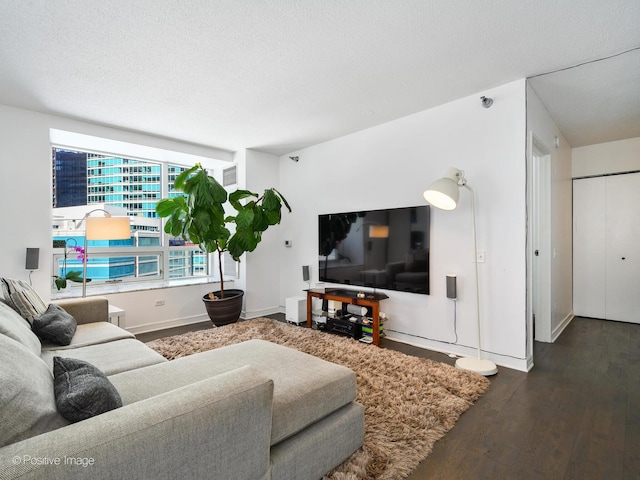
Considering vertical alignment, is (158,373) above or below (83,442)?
below

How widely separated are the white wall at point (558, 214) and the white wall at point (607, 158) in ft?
0.86

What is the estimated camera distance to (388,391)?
94.2 inches

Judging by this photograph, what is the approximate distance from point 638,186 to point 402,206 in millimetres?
3320

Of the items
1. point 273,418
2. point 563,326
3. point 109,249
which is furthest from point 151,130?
point 563,326

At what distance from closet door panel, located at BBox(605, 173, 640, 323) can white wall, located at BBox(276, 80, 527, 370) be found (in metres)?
2.77

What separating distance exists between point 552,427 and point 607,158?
4.26 meters

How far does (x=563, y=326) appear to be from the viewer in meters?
4.20

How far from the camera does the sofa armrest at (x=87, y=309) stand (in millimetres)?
2881

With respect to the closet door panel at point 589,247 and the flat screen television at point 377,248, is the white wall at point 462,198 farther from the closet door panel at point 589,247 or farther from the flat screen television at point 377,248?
the closet door panel at point 589,247

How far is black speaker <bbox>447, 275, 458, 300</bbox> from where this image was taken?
3.07 m

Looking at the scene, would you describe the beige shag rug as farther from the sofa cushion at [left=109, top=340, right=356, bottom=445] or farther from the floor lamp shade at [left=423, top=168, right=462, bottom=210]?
the floor lamp shade at [left=423, top=168, right=462, bottom=210]

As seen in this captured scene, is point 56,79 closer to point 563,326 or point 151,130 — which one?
point 151,130

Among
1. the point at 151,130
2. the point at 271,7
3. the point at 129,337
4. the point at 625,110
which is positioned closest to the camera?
the point at 271,7

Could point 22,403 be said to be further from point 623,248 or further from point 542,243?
point 623,248
